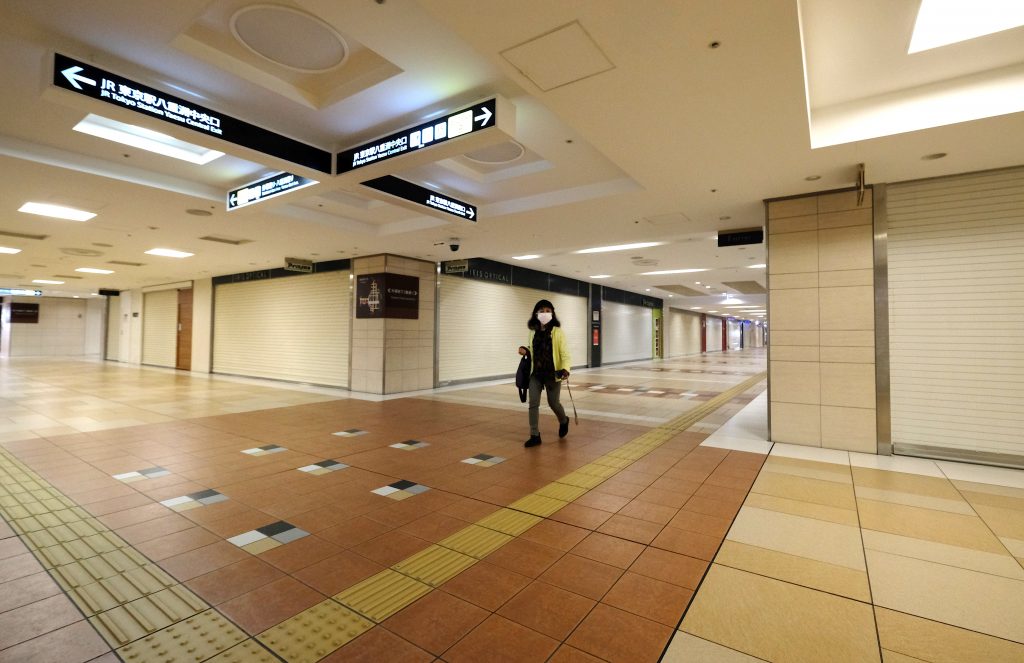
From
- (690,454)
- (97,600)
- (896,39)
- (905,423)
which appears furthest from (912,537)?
(97,600)

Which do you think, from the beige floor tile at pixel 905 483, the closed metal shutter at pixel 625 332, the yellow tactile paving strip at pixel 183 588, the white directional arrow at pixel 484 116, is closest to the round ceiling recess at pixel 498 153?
the white directional arrow at pixel 484 116

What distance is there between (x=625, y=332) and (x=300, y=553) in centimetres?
1985

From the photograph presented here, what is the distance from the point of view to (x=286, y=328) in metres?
13.5

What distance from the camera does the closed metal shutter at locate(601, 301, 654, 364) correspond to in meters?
19.8

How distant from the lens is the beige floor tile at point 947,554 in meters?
2.66

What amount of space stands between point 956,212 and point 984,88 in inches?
68.3

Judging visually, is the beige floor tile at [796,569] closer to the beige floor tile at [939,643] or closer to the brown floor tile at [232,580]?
the beige floor tile at [939,643]

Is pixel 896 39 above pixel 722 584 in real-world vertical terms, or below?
above

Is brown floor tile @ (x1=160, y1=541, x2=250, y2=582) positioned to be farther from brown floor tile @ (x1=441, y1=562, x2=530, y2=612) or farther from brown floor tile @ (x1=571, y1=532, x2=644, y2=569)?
brown floor tile @ (x1=571, y1=532, x2=644, y2=569)

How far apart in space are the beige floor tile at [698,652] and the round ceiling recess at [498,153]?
4.96 meters

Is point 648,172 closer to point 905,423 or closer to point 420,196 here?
point 420,196

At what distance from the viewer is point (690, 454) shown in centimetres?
529

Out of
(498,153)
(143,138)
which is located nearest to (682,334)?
(498,153)

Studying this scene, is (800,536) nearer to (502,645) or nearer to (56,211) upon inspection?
(502,645)
